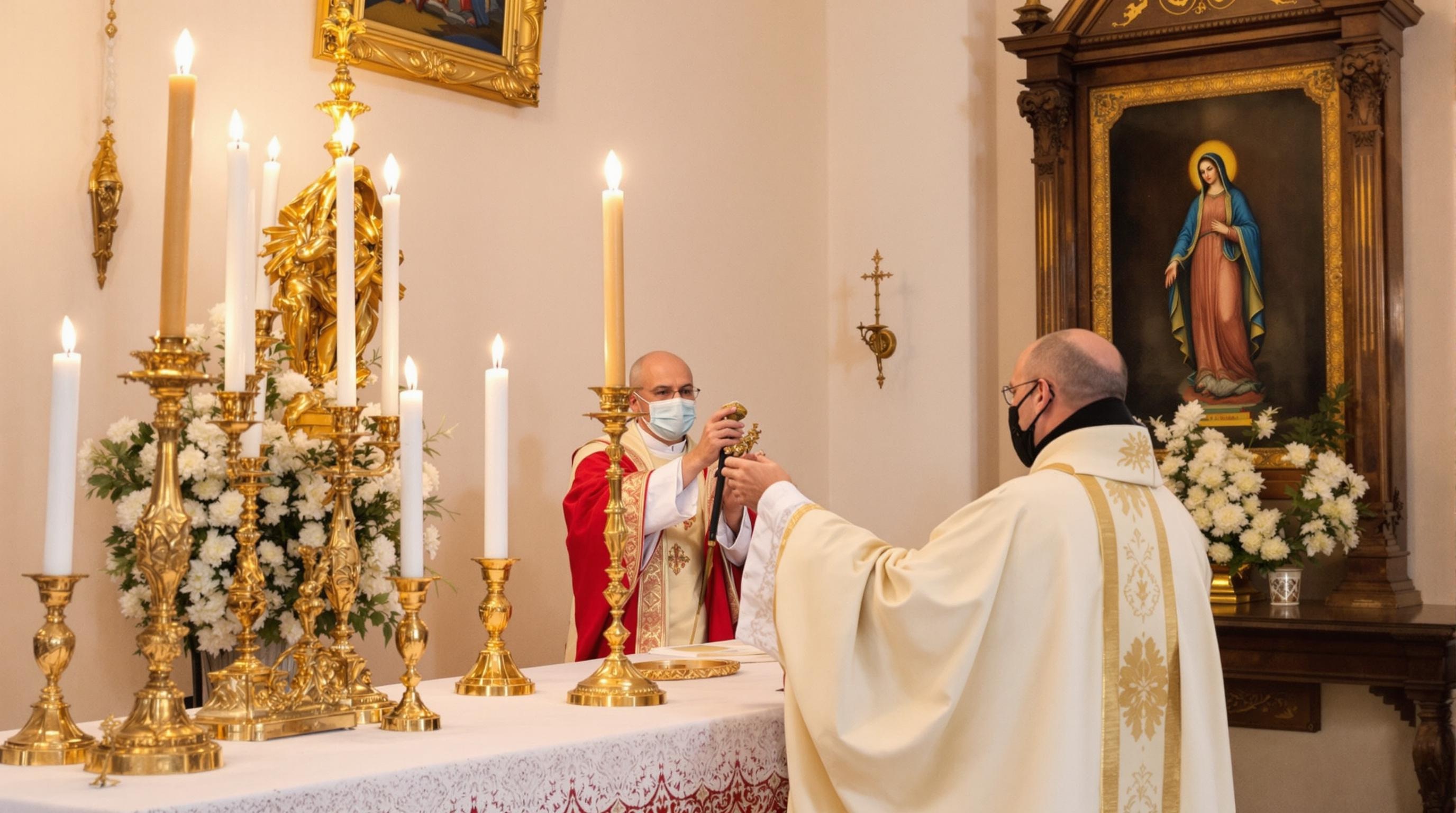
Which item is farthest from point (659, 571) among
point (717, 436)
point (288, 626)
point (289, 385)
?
point (289, 385)

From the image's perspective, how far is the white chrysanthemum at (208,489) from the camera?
3.59 meters

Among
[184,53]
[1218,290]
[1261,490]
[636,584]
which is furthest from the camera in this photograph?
[1218,290]

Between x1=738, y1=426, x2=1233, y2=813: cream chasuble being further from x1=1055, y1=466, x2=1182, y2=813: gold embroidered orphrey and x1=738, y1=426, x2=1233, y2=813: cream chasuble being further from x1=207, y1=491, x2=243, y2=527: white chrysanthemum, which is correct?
x1=207, y1=491, x2=243, y2=527: white chrysanthemum

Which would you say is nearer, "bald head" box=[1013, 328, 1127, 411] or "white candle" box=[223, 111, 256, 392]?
"white candle" box=[223, 111, 256, 392]

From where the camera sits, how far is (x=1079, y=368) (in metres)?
3.31

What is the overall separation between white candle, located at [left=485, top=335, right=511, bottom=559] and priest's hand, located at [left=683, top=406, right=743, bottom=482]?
0.68 meters

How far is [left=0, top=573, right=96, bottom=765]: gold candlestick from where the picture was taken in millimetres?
2250

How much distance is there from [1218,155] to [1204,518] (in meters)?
1.79

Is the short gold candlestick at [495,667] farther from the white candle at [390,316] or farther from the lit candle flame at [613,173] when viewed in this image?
the lit candle flame at [613,173]

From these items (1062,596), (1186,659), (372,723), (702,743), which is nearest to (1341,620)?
(1186,659)

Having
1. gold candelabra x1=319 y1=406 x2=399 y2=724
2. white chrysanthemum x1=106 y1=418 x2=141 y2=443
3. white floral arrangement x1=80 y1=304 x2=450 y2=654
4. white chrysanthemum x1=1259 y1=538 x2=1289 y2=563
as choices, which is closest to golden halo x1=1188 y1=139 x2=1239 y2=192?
white chrysanthemum x1=1259 y1=538 x2=1289 y2=563

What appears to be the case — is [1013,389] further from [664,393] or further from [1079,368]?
[664,393]

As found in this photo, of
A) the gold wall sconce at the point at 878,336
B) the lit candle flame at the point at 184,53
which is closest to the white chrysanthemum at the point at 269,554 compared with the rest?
the lit candle flame at the point at 184,53

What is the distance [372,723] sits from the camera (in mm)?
2695
